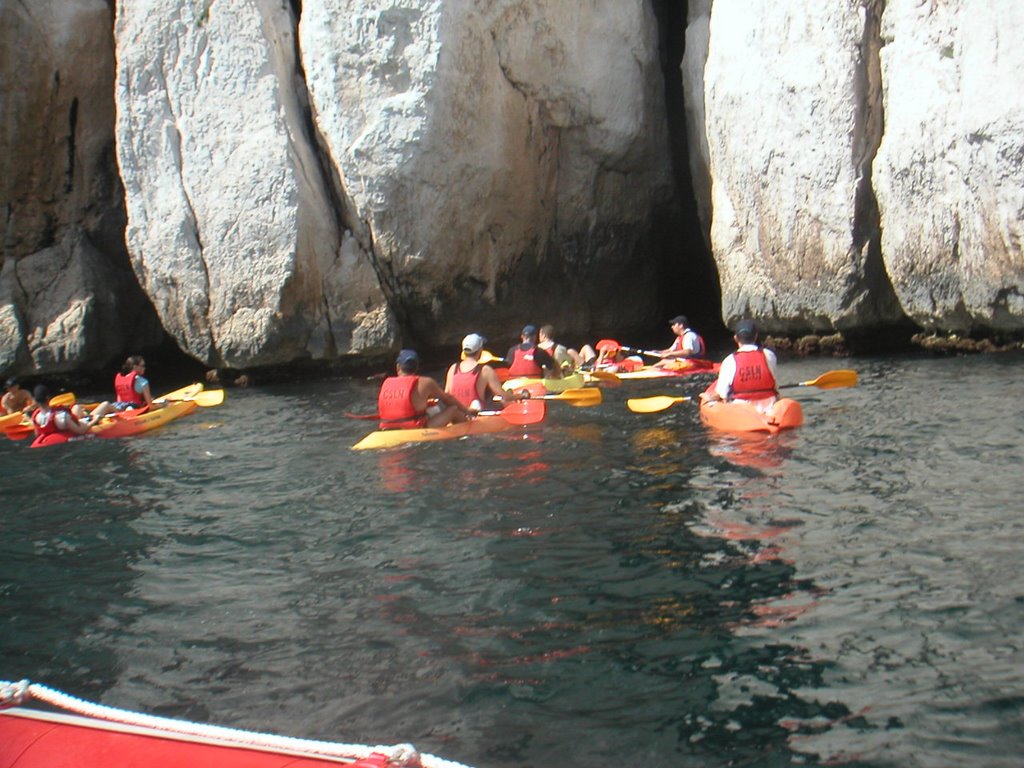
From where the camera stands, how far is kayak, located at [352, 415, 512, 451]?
11.3 metres

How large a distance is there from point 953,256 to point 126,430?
11.0 m

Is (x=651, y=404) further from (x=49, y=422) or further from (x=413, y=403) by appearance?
(x=49, y=422)

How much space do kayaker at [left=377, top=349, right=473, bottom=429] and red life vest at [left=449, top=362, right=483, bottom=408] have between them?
0.33m

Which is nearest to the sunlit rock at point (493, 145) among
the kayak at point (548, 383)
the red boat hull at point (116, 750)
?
the kayak at point (548, 383)

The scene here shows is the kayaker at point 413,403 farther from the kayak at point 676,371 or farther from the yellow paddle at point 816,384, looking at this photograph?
the kayak at point 676,371

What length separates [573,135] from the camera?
20109mm

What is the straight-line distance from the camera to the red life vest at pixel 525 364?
15.1 meters

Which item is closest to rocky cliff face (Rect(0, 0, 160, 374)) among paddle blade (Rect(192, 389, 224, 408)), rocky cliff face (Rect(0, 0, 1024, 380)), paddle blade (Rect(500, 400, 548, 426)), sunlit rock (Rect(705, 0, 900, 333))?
rocky cliff face (Rect(0, 0, 1024, 380))

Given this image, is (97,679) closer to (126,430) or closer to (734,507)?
(734,507)

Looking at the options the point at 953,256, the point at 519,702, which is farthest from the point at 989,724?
the point at 953,256

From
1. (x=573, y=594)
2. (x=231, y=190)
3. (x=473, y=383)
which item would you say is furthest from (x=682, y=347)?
(x=573, y=594)

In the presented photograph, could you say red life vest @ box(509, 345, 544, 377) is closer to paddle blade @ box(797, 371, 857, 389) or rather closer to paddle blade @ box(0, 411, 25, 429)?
paddle blade @ box(797, 371, 857, 389)

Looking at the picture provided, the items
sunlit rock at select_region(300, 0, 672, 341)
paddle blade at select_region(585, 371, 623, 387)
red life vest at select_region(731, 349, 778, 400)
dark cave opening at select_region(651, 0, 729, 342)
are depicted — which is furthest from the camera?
dark cave opening at select_region(651, 0, 729, 342)

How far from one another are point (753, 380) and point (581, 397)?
3012mm
